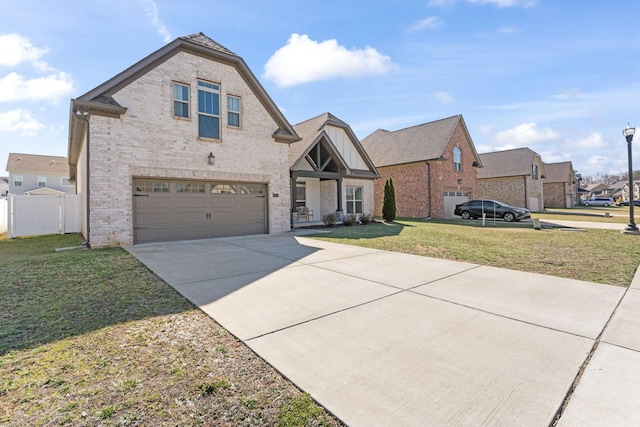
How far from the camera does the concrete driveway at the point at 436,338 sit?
7.73ft

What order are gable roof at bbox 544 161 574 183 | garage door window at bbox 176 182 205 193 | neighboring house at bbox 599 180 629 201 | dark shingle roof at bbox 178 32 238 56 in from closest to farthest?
garage door window at bbox 176 182 205 193 < dark shingle roof at bbox 178 32 238 56 < gable roof at bbox 544 161 574 183 < neighboring house at bbox 599 180 629 201

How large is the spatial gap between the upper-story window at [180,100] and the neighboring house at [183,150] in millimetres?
37

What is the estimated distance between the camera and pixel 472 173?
27984 millimetres

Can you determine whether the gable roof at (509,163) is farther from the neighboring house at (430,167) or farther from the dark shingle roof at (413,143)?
the dark shingle roof at (413,143)

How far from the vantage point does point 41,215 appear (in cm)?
1412

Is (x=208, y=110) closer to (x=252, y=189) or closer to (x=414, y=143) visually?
(x=252, y=189)

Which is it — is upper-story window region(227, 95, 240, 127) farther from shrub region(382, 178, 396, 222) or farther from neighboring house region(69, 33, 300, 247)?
shrub region(382, 178, 396, 222)

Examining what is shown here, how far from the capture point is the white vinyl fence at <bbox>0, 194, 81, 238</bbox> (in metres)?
13.5

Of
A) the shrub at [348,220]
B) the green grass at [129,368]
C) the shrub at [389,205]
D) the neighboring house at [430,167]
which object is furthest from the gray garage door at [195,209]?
the neighboring house at [430,167]

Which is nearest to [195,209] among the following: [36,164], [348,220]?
[348,220]

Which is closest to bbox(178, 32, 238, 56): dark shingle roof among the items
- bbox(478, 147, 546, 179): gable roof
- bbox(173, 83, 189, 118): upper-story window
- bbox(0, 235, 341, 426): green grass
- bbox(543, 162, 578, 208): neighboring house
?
bbox(173, 83, 189, 118): upper-story window

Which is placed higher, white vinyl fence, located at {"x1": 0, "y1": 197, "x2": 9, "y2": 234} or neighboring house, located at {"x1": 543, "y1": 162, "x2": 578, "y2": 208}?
neighboring house, located at {"x1": 543, "y1": 162, "x2": 578, "y2": 208}

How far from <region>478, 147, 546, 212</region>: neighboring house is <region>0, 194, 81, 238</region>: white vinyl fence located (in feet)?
126

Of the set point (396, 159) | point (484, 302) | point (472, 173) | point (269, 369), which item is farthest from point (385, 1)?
point (472, 173)
